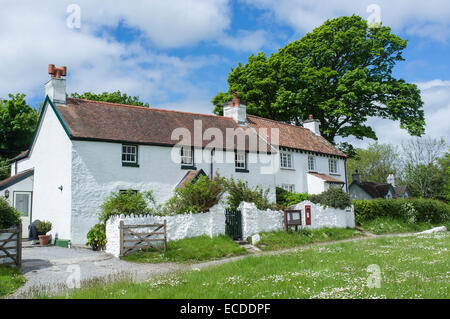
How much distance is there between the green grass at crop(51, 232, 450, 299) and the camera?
868 centimetres

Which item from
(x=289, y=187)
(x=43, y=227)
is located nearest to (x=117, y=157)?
(x=43, y=227)

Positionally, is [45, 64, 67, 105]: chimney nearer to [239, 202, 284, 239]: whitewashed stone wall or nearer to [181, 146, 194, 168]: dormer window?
[181, 146, 194, 168]: dormer window

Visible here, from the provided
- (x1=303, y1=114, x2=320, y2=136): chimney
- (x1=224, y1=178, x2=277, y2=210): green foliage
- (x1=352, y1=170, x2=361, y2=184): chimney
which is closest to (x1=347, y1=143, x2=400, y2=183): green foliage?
(x1=352, y1=170, x2=361, y2=184): chimney

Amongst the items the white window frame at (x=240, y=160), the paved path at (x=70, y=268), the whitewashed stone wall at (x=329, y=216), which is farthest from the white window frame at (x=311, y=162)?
the paved path at (x=70, y=268)

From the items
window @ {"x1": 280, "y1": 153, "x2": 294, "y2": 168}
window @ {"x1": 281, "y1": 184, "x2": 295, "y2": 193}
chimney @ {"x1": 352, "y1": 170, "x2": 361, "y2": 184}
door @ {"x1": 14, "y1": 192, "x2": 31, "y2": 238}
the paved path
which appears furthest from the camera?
chimney @ {"x1": 352, "y1": 170, "x2": 361, "y2": 184}

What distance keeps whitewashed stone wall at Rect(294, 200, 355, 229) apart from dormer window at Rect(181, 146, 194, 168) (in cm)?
645

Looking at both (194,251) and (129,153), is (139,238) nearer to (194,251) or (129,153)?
(194,251)

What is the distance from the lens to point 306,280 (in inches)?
395

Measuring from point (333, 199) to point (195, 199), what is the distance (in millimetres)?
9416

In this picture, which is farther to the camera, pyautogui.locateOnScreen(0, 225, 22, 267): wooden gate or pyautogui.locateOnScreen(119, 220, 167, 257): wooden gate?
pyautogui.locateOnScreen(119, 220, 167, 257): wooden gate

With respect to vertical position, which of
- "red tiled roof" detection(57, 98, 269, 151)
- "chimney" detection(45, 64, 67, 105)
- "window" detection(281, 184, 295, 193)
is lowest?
"window" detection(281, 184, 295, 193)

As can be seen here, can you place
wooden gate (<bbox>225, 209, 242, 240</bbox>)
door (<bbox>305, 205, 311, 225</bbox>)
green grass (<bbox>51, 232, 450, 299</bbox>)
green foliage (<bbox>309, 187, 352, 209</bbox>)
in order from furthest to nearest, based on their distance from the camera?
green foliage (<bbox>309, 187, 352, 209</bbox>) < door (<bbox>305, 205, 311, 225</bbox>) < wooden gate (<bbox>225, 209, 242, 240</bbox>) < green grass (<bbox>51, 232, 450, 299</bbox>)

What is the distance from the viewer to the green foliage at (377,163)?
184 feet
